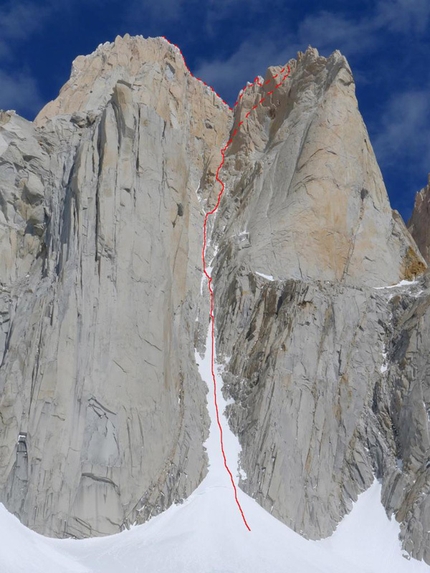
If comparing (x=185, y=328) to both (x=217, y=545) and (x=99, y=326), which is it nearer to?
(x=99, y=326)

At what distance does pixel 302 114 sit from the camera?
122 ft

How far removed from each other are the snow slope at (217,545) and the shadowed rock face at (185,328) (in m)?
0.46

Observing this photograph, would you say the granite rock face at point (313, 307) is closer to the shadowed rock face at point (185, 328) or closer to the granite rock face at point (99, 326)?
the shadowed rock face at point (185, 328)

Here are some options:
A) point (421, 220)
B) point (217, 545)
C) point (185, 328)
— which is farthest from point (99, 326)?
point (421, 220)

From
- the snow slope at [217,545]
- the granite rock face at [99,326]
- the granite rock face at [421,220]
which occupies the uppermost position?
the granite rock face at [421,220]

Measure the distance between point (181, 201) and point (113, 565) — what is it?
13250 millimetres

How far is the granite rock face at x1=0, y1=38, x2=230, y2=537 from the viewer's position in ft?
78.0

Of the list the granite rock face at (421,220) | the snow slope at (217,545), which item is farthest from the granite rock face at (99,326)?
the granite rock face at (421,220)

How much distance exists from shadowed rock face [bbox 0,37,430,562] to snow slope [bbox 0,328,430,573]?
0.46 meters

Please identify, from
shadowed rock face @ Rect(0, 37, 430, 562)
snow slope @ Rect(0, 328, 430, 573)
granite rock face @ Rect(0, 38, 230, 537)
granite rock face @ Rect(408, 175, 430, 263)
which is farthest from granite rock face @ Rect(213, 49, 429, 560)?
granite rock face @ Rect(408, 175, 430, 263)

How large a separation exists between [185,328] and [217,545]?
8.80 meters

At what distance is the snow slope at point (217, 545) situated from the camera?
2130cm

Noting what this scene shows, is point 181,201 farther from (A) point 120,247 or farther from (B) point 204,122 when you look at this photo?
(B) point 204,122

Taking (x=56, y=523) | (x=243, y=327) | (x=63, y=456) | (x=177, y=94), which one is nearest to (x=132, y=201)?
(x=243, y=327)
